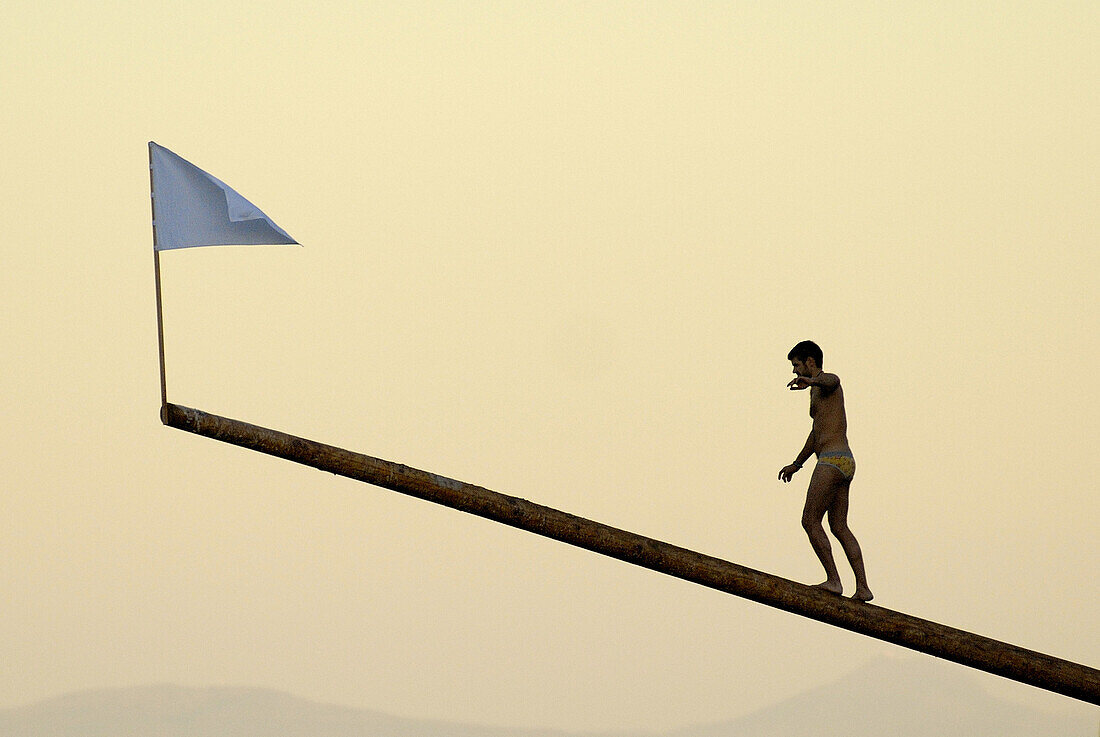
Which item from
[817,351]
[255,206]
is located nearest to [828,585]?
[817,351]

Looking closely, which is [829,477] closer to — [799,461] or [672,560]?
[799,461]

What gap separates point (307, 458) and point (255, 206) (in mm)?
1807

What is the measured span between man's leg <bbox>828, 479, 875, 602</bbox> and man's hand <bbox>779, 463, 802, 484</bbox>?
54 cm

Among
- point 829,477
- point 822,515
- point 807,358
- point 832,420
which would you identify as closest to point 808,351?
point 807,358

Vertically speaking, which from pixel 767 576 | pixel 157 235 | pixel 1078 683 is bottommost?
pixel 1078 683

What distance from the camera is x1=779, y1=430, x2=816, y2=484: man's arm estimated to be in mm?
15180

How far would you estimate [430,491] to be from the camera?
13922 mm

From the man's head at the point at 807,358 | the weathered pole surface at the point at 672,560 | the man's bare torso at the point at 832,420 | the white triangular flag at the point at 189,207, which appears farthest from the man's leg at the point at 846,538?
the white triangular flag at the point at 189,207

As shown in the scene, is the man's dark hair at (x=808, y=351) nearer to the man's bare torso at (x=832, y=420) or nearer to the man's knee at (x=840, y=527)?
the man's bare torso at (x=832, y=420)

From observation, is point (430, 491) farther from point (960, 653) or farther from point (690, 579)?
point (960, 653)

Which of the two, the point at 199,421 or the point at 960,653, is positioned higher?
the point at 199,421

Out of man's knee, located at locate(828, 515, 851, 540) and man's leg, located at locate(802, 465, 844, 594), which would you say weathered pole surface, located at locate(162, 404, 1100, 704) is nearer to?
man's leg, located at locate(802, 465, 844, 594)

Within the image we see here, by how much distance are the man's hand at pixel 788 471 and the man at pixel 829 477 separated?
37cm

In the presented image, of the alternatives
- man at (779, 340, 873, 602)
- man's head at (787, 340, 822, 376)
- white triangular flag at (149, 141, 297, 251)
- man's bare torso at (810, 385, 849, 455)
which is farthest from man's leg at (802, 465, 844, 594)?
white triangular flag at (149, 141, 297, 251)
